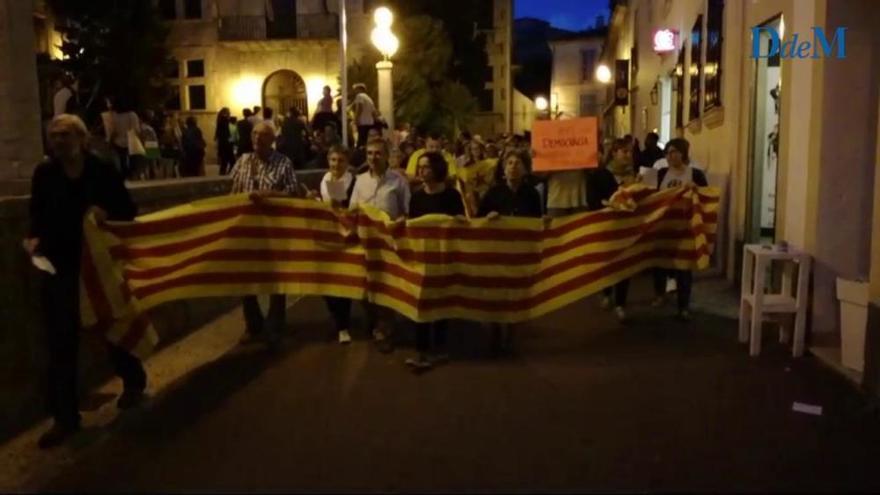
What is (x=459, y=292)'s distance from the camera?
7562mm

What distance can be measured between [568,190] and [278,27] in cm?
3407

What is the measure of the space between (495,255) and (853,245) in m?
2.99

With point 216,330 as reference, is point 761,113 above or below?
above

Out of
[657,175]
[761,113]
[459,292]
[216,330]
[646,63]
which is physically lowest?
[216,330]

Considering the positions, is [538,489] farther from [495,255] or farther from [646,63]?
[646,63]

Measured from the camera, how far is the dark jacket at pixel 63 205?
18.6ft

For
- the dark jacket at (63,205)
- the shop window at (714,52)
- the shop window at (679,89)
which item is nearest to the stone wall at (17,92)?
the dark jacket at (63,205)

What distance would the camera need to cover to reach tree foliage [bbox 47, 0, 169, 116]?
33781mm

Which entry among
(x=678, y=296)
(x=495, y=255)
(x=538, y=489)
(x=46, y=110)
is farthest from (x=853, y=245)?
(x=46, y=110)

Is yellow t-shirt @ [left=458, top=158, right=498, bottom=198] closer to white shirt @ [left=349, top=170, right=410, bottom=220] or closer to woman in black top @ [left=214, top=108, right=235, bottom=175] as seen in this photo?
white shirt @ [left=349, top=170, right=410, bottom=220]

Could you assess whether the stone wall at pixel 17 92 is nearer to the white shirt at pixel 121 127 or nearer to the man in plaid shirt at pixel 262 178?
the man in plaid shirt at pixel 262 178

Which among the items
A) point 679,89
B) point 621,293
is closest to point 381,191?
point 621,293

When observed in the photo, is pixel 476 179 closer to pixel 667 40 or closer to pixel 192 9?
pixel 667 40

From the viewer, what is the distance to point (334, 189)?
8.29 meters
